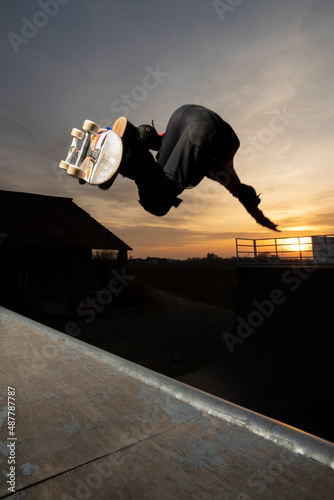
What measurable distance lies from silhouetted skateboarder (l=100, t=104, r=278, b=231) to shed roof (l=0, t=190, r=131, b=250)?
15382 millimetres

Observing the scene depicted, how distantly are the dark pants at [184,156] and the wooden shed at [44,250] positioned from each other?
604 inches

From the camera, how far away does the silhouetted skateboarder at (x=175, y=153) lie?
116 centimetres

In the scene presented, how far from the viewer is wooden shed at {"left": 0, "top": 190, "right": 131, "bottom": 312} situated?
1520 cm

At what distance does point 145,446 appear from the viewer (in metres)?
0.91

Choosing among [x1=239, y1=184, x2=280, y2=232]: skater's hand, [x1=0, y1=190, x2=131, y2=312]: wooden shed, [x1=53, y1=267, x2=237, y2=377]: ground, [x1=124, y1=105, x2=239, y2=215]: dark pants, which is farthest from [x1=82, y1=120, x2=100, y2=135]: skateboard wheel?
[x1=0, y1=190, x2=131, y2=312]: wooden shed

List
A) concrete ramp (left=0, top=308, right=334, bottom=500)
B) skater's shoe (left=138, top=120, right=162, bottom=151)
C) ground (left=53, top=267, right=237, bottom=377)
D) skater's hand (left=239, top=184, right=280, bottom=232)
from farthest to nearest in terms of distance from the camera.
Result: 1. ground (left=53, top=267, right=237, bottom=377)
2. skater's hand (left=239, top=184, right=280, bottom=232)
3. skater's shoe (left=138, top=120, right=162, bottom=151)
4. concrete ramp (left=0, top=308, right=334, bottom=500)

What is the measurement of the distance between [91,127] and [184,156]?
0.44 meters

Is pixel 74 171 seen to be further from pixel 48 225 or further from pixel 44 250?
pixel 48 225

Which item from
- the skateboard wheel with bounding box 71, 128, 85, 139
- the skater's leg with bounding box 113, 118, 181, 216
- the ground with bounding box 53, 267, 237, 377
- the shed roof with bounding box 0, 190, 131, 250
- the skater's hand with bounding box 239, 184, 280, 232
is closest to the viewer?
the skater's leg with bounding box 113, 118, 181, 216

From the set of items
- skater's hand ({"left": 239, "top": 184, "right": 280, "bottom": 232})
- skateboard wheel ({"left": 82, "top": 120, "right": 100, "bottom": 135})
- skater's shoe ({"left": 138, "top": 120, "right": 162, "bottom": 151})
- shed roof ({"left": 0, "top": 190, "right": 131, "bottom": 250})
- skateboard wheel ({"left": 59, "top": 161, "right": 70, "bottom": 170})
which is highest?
shed roof ({"left": 0, "top": 190, "right": 131, "bottom": 250})

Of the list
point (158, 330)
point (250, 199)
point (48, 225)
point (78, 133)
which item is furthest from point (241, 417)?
A: point (48, 225)

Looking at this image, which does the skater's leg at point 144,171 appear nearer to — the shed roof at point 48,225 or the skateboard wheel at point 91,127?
the skateboard wheel at point 91,127

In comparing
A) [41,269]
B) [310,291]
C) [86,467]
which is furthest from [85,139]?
[41,269]

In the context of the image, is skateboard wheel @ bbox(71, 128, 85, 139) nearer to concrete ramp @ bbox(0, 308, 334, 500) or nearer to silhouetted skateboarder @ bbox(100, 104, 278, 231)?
silhouetted skateboarder @ bbox(100, 104, 278, 231)
